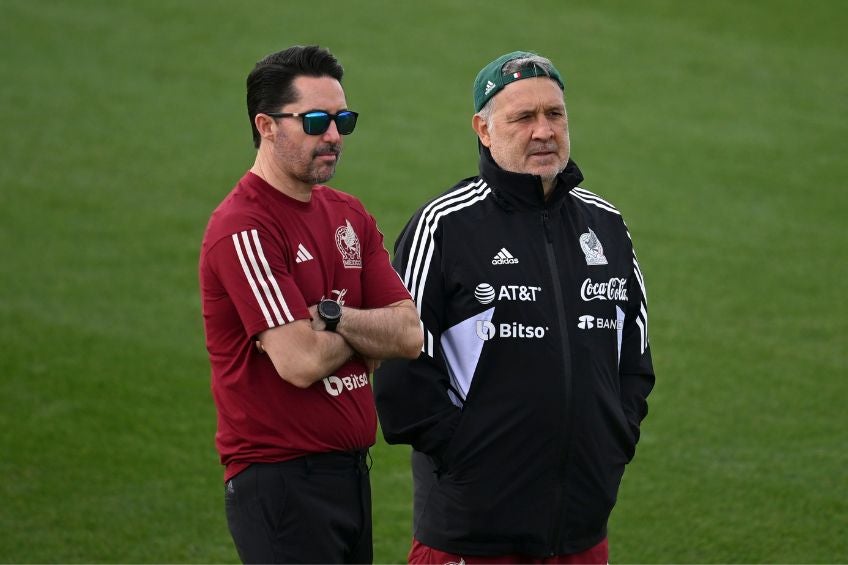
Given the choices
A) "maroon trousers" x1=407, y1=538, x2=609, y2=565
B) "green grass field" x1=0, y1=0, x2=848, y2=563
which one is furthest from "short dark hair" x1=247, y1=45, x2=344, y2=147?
"green grass field" x1=0, y1=0, x2=848, y2=563

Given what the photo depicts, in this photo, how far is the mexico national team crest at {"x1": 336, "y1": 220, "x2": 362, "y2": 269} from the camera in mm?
3525

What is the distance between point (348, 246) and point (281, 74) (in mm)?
530

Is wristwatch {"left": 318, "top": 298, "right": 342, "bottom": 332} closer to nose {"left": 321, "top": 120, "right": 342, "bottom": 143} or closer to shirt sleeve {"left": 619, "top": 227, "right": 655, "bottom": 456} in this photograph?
→ nose {"left": 321, "top": 120, "right": 342, "bottom": 143}

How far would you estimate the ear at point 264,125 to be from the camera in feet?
11.3

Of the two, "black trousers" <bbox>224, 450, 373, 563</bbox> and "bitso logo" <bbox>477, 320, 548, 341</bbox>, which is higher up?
"bitso logo" <bbox>477, 320, 548, 341</bbox>

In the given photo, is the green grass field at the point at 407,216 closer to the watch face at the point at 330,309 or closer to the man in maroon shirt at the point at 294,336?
the man in maroon shirt at the point at 294,336

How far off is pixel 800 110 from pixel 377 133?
177 inches

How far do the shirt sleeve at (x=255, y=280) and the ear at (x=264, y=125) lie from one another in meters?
0.33

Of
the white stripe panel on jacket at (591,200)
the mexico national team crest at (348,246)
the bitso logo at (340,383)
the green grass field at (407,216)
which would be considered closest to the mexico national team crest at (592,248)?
the white stripe panel on jacket at (591,200)

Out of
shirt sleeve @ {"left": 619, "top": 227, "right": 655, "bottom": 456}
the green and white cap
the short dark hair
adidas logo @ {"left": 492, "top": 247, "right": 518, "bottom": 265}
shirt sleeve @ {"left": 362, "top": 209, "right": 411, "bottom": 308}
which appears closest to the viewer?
the short dark hair

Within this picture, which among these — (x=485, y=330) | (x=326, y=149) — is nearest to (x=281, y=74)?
(x=326, y=149)

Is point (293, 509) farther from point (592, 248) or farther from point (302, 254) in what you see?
point (592, 248)

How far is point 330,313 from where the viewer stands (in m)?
3.37

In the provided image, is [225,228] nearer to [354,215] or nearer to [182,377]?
[354,215]
